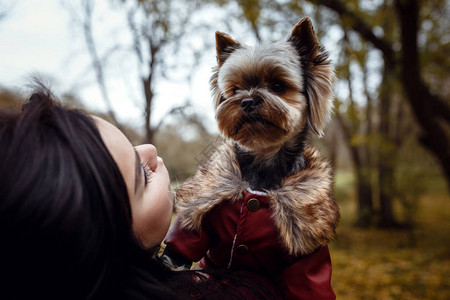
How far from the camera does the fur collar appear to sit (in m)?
1.44

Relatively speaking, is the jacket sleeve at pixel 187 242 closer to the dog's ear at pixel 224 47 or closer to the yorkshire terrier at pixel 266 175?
the yorkshire terrier at pixel 266 175

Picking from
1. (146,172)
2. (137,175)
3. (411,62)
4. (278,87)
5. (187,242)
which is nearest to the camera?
(137,175)

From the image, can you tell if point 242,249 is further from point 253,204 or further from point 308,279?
point 308,279

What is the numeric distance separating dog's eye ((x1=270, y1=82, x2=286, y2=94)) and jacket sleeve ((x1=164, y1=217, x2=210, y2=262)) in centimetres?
94

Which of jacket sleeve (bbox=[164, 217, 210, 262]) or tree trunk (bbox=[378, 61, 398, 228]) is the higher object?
jacket sleeve (bbox=[164, 217, 210, 262])

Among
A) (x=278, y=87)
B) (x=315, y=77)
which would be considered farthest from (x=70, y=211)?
(x=315, y=77)

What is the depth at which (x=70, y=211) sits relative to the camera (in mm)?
909

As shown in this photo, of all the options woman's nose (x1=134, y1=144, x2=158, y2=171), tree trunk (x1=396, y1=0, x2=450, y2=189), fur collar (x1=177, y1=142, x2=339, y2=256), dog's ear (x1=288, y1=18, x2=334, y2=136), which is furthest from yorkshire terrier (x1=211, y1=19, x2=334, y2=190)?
tree trunk (x1=396, y1=0, x2=450, y2=189)

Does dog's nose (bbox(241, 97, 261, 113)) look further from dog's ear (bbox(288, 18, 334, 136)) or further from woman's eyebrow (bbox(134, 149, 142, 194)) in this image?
woman's eyebrow (bbox(134, 149, 142, 194))

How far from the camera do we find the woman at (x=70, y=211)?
892 millimetres

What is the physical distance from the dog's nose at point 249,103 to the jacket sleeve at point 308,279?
0.85 metres

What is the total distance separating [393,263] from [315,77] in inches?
334

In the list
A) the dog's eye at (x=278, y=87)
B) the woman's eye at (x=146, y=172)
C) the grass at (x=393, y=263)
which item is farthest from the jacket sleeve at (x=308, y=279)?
the grass at (x=393, y=263)

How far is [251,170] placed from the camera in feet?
5.83
